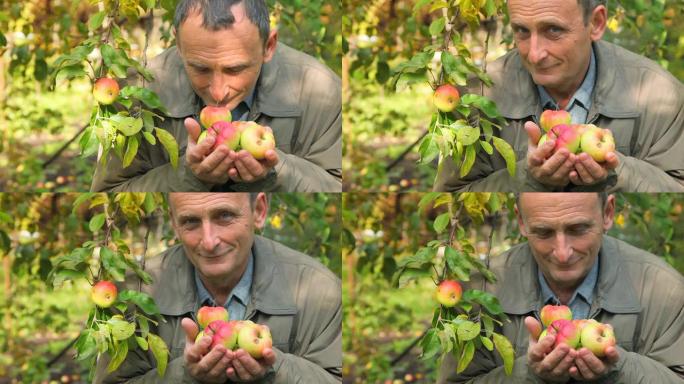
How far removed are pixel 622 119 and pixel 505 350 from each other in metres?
0.87

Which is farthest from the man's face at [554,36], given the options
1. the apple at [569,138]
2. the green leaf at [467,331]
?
the green leaf at [467,331]

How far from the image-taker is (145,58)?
19.1 feet

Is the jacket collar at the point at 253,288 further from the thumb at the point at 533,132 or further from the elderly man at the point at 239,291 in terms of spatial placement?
the thumb at the point at 533,132

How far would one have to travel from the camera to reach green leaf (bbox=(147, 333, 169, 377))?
5.64 meters

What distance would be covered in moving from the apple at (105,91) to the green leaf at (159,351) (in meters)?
0.81

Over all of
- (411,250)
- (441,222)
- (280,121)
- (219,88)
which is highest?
(219,88)

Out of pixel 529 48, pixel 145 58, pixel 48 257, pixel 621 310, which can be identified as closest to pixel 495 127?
pixel 529 48

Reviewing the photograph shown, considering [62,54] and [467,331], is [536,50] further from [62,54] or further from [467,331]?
[62,54]

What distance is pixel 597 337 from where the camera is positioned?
5.49m

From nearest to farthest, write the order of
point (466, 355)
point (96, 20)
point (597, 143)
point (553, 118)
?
point (597, 143) < point (553, 118) < point (466, 355) < point (96, 20)

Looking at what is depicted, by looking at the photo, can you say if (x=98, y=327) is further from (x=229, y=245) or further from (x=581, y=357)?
(x=581, y=357)

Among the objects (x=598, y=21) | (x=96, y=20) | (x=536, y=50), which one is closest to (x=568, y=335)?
(x=536, y=50)

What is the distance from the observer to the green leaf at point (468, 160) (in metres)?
5.65

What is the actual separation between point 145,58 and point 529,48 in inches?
52.4
